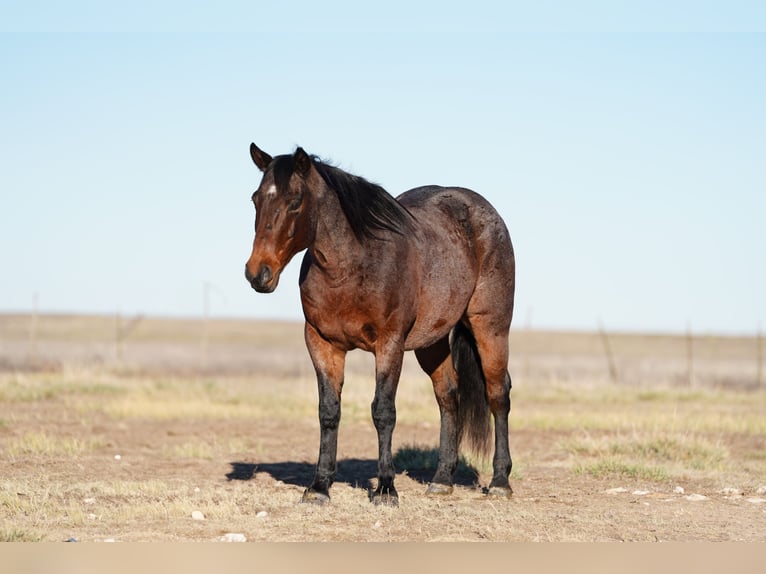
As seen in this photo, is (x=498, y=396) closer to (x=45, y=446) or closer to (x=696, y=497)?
(x=696, y=497)

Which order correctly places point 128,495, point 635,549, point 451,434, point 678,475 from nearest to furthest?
point 635,549 → point 128,495 → point 451,434 → point 678,475

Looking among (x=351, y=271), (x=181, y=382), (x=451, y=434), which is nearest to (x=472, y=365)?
(x=451, y=434)

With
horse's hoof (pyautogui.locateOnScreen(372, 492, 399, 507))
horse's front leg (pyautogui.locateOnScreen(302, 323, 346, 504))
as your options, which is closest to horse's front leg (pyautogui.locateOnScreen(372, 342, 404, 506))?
horse's hoof (pyautogui.locateOnScreen(372, 492, 399, 507))

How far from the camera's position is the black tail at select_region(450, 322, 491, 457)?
9781mm

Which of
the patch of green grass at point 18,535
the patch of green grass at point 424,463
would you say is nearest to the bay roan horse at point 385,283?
the patch of green grass at point 424,463

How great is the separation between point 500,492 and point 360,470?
2.52 meters

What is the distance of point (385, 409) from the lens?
26.9 feet

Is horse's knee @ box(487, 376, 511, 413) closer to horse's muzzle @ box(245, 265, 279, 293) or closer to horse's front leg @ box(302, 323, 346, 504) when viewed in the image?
horse's front leg @ box(302, 323, 346, 504)

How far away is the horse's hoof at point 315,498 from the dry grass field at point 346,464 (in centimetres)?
22

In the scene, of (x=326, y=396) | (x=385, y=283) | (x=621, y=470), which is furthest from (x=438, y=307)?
(x=621, y=470)

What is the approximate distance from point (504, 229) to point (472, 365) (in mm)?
1435

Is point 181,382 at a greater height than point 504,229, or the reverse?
point 504,229

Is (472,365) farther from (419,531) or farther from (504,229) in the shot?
(419,531)

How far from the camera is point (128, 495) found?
8633 millimetres
